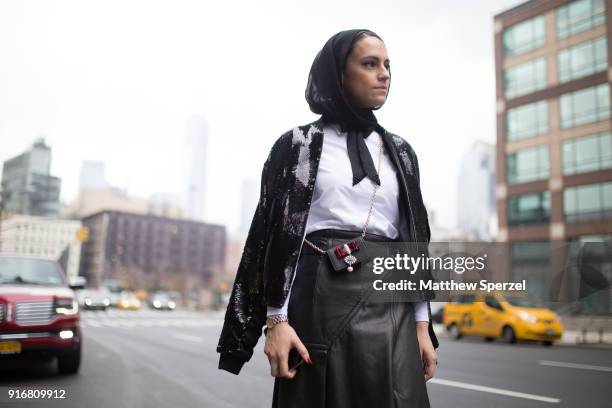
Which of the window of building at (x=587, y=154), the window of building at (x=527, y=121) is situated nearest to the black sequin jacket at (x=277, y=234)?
the window of building at (x=587, y=154)

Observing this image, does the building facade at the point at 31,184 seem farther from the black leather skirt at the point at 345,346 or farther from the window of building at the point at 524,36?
the window of building at the point at 524,36

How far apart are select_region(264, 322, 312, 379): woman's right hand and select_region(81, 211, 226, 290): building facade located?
314 ft

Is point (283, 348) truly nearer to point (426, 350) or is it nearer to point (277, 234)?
point (277, 234)

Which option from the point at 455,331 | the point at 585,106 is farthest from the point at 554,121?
the point at 455,331

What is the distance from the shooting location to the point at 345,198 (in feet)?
6.31

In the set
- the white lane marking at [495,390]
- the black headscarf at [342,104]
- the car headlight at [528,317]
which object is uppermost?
the black headscarf at [342,104]

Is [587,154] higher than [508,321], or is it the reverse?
[587,154]

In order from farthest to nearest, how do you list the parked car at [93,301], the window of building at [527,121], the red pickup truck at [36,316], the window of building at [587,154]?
the parked car at [93,301] < the window of building at [527,121] < the window of building at [587,154] < the red pickup truck at [36,316]

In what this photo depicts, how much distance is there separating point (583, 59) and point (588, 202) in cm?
837

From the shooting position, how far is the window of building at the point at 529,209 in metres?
33.8

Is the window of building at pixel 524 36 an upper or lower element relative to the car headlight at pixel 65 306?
upper

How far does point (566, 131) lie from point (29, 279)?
3223 cm

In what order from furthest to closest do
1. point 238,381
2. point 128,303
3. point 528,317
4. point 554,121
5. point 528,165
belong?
point 128,303, point 528,165, point 554,121, point 528,317, point 238,381

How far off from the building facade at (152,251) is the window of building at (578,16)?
7509 centimetres
